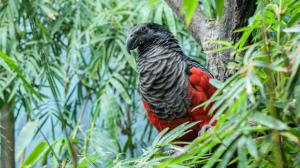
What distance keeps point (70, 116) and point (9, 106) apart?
1.24 ft

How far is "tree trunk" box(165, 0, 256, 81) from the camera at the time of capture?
1363 millimetres

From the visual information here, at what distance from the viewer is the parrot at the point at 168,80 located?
5.08ft

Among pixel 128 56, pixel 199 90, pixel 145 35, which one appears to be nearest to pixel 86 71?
pixel 128 56

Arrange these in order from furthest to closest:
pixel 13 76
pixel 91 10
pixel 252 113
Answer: pixel 91 10 → pixel 13 76 → pixel 252 113

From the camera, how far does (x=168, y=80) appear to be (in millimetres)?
1599

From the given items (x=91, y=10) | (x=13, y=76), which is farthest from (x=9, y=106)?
(x=91, y=10)

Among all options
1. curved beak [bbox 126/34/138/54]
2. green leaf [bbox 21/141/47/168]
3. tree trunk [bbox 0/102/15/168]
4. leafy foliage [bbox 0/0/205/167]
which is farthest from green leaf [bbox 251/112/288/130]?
tree trunk [bbox 0/102/15/168]

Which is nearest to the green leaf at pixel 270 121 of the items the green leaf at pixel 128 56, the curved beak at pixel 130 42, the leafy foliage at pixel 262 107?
the leafy foliage at pixel 262 107

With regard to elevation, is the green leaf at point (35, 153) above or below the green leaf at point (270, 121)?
below

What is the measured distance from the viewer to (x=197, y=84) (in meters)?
1.54

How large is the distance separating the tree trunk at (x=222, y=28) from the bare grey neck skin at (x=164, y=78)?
120 millimetres

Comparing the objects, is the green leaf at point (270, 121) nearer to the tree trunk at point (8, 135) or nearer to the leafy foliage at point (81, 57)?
the leafy foliage at point (81, 57)

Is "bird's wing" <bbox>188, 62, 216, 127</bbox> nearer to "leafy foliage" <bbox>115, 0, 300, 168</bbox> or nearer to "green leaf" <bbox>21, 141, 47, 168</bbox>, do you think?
"green leaf" <bbox>21, 141, 47, 168</bbox>

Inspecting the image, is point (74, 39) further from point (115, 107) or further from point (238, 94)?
point (238, 94)
